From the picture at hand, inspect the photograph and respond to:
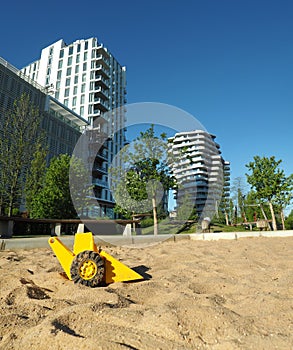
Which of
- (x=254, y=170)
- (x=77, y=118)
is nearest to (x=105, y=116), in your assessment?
(x=77, y=118)

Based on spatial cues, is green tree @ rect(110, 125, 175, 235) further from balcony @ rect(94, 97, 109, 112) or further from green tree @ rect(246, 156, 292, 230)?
balcony @ rect(94, 97, 109, 112)

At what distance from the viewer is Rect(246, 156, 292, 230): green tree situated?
46.9ft

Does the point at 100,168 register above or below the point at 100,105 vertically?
below

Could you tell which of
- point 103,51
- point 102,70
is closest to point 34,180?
point 102,70

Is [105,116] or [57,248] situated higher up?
[105,116]

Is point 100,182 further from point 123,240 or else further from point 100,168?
point 123,240

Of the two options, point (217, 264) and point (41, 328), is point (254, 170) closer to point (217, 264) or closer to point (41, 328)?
point (217, 264)

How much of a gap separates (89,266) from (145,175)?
8696 mm

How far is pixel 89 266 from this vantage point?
2150 mm

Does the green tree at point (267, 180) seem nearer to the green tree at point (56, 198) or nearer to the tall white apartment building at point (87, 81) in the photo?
the green tree at point (56, 198)

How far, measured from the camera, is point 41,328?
1160 millimetres

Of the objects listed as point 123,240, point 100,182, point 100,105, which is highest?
point 100,105

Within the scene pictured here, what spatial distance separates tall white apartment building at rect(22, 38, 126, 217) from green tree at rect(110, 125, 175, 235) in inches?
991

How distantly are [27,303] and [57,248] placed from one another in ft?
2.61
